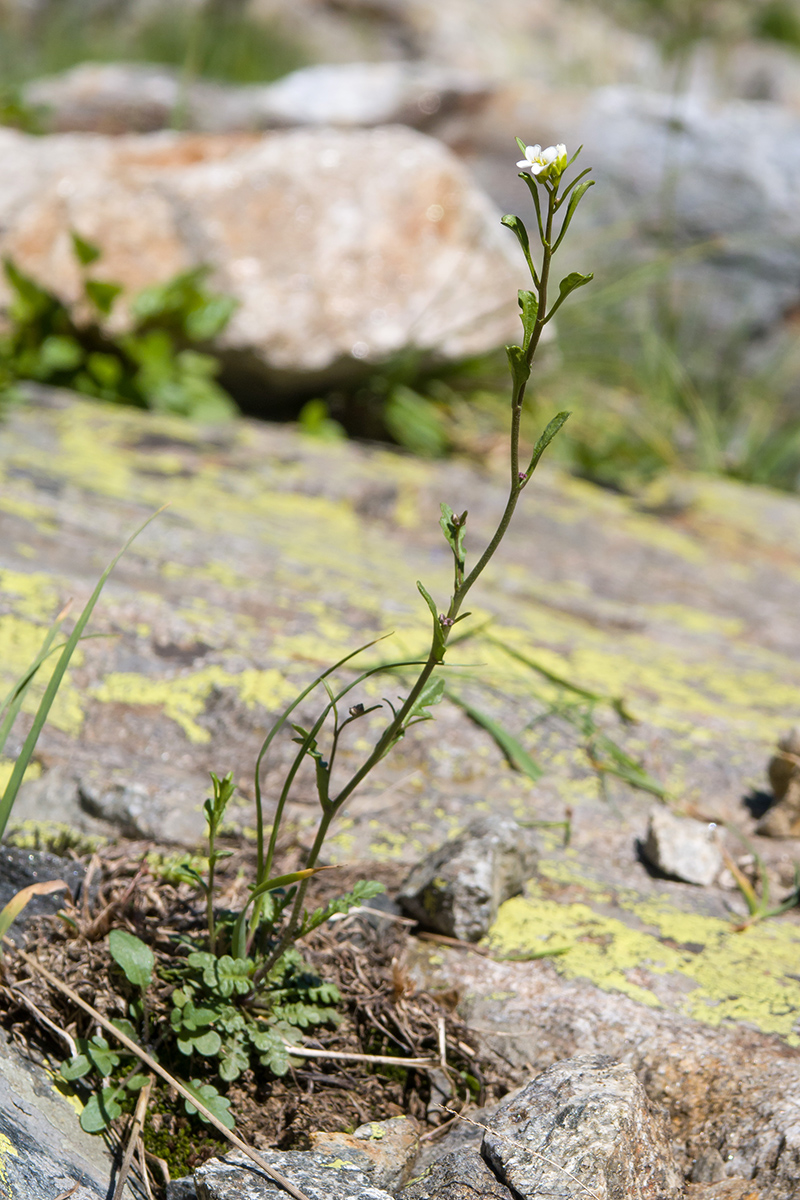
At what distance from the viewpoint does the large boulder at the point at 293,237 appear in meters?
3.79

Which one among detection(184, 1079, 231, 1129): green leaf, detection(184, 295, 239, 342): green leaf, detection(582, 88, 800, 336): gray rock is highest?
detection(582, 88, 800, 336): gray rock

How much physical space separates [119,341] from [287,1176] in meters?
3.15

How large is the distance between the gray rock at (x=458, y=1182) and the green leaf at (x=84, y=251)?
10.6ft

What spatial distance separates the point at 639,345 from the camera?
212 inches

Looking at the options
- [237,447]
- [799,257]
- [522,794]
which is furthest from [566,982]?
[799,257]

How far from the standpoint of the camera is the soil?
49.1 inches

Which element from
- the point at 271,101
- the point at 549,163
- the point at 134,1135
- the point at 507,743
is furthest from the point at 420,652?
the point at 271,101

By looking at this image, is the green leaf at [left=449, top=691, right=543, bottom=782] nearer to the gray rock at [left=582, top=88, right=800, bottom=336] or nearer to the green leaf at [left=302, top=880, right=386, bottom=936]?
the green leaf at [left=302, top=880, right=386, bottom=936]

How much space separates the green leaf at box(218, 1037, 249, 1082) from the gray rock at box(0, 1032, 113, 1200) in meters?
0.17

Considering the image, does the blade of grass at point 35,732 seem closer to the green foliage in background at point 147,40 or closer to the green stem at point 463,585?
the green stem at point 463,585

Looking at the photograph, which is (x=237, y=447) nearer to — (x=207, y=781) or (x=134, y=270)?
(x=134, y=270)

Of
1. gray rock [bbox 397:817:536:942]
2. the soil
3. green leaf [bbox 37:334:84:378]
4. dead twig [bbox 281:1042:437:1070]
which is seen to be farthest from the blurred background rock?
dead twig [bbox 281:1042:437:1070]

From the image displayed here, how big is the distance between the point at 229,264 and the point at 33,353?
87 cm

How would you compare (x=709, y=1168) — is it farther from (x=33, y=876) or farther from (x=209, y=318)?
(x=209, y=318)
